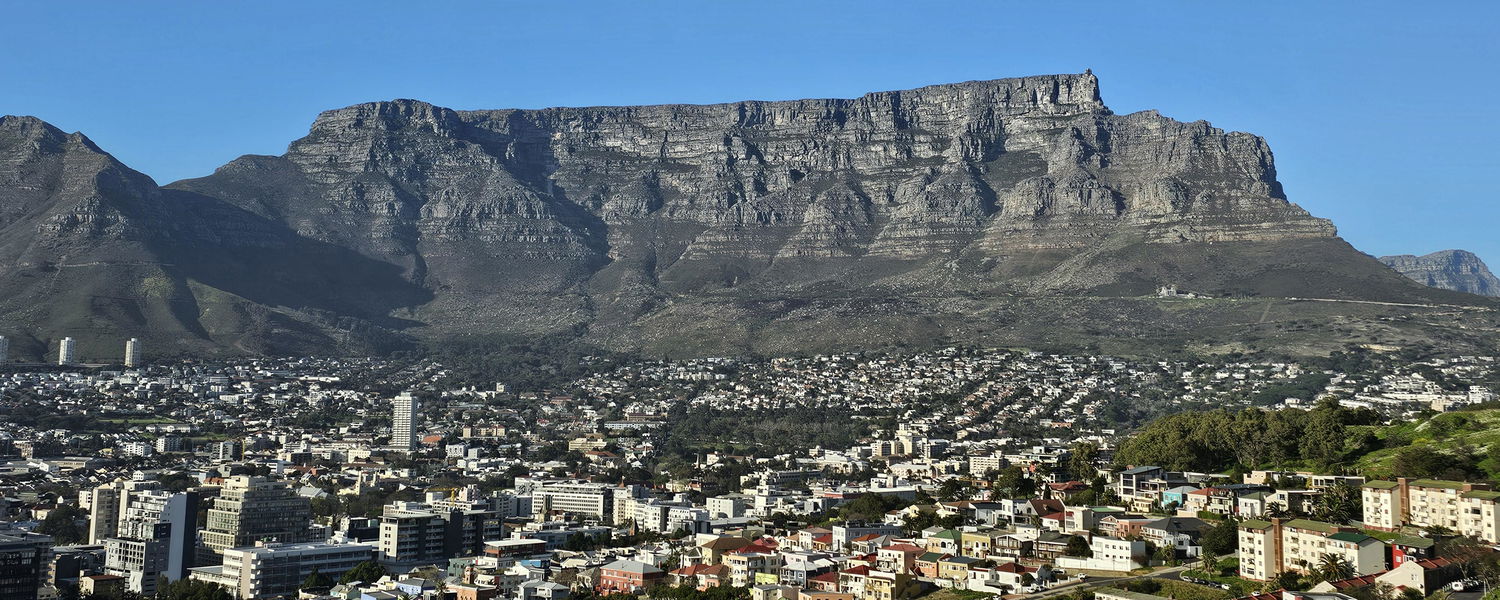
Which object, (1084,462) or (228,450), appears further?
(228,450)

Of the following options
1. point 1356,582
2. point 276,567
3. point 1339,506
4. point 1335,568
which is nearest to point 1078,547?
point 1339,506

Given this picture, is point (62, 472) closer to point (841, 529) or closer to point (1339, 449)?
point (841, 529)

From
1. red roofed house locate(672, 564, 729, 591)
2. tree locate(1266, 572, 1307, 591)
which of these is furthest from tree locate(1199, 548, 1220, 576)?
red roofed house locate(672, 564, 729, 591)

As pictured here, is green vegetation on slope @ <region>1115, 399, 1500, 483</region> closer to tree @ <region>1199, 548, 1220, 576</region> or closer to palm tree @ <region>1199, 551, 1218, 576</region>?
tree @ <region>1199, 548, 1220, 576</region>

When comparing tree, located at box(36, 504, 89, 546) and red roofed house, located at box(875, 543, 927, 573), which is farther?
tree, located at box(36, 504, 89, 546)

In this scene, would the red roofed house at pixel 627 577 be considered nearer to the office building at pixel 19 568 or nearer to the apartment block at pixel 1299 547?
the apartment block at pixel 1299 547

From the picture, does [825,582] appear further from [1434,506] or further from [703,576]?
[1434,506]

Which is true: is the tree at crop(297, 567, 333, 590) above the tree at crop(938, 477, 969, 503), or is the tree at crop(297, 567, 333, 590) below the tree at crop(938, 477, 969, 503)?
below
